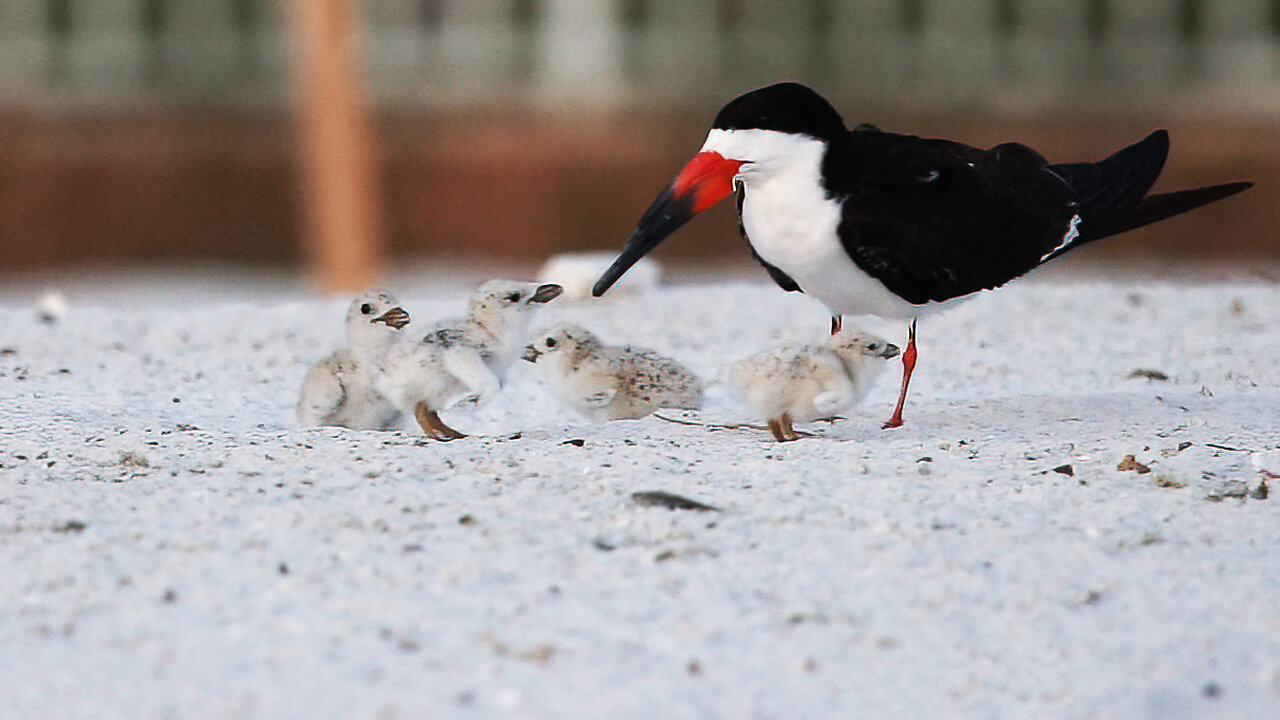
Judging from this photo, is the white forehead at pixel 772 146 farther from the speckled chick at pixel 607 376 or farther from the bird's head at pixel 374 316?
the bird's head at pixel 374 316

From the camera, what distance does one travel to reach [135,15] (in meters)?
10.8

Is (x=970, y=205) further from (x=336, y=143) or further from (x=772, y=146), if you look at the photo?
(x=336, y=143)

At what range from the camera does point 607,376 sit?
142 inches

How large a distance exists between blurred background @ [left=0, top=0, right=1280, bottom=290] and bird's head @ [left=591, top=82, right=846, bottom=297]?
237 inches

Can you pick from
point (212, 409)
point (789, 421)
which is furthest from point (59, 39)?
point (789, 421)

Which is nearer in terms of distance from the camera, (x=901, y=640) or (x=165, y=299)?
(x=901, y=640)

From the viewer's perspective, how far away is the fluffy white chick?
3.41 meters

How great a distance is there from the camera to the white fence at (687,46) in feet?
34.3

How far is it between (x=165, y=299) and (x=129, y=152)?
65.1 inches

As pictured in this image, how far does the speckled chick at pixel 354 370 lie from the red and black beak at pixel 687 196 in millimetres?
481

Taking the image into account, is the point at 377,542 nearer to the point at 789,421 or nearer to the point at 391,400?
the point at 391,400

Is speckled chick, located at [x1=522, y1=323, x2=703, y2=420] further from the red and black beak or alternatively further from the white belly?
the white belly

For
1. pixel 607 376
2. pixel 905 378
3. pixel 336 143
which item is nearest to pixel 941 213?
pixel 905 378

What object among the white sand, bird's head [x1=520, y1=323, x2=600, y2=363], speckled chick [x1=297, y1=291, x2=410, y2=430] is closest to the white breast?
the white sand
